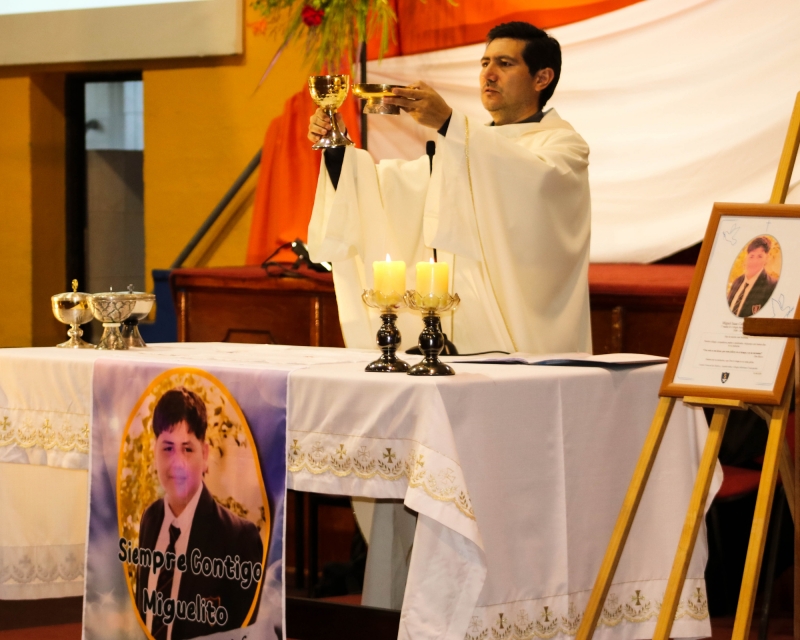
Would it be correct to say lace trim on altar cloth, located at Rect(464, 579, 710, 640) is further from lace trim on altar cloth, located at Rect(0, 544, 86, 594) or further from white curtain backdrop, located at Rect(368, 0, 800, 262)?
white curtain backdrop, located at Rect(368, 0, 800, 262)

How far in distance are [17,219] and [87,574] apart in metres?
4.74

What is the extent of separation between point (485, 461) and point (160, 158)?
475cm

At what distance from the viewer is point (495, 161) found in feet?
11.6

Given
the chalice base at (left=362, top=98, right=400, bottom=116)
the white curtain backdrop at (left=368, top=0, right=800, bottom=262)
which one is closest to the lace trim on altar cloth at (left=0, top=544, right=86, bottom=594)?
the chalice base at (left=362, top=98, right=400, bottom=116)

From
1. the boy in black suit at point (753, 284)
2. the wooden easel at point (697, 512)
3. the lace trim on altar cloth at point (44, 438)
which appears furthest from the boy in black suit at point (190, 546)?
the boy in black suit at point (753, 284)

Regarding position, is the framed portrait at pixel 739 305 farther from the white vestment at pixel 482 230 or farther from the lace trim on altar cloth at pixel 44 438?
the lace trim on altar cloth at pixel 44 438

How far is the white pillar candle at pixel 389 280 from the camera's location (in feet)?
9.27

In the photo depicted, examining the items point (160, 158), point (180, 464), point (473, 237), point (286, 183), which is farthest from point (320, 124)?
point (160, 158)

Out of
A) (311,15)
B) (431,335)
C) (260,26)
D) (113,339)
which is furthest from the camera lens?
(260,26)

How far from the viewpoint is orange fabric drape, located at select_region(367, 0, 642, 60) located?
17.8ft

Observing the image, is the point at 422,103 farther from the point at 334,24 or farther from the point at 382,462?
the point at 334,24

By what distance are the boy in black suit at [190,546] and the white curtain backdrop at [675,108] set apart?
2.73 meters

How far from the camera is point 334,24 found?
5.75m

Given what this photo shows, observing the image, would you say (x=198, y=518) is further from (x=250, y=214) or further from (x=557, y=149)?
(x=250, y=214)
